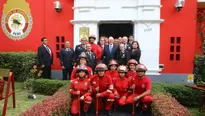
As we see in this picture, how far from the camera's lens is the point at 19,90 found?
328 inches

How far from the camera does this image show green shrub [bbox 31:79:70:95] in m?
7.73

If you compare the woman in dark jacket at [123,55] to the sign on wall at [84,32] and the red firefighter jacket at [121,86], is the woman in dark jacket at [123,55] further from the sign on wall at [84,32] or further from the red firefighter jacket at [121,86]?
the sign on wall at [84,32]

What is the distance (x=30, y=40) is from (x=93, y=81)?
5.30 meters

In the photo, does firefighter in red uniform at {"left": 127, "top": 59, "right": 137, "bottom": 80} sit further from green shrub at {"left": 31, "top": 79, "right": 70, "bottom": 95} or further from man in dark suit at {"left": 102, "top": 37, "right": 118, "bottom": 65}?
green shrub at {"left": 31, "top": 79, "right": 70, "bottom": 95}

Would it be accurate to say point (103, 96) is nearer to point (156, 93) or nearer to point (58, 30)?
point (156, 93)

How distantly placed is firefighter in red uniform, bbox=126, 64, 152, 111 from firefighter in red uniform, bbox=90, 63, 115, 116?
48 cm

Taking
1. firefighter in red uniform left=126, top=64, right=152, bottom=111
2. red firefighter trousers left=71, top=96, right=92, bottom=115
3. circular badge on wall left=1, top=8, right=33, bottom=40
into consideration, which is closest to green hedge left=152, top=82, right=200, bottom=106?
firefighter in red uniform left=126, top=64, right=152, bottom=111

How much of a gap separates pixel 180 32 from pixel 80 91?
5051 mm

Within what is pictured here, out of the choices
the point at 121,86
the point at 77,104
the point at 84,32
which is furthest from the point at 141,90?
the point at 84,32

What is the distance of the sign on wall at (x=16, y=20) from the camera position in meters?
10.2

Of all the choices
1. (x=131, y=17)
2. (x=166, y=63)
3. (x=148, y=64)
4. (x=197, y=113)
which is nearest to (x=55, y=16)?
(x=131, y=17)

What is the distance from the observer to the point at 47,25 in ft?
32.6

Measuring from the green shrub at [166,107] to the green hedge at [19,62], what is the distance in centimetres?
545

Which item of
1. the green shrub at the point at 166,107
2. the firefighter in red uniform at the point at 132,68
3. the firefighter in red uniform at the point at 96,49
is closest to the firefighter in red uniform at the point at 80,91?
the firefighter in red uniform at the point at 132,68
